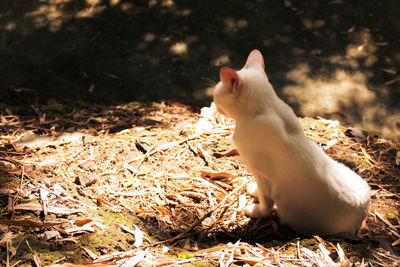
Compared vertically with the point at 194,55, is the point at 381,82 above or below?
below

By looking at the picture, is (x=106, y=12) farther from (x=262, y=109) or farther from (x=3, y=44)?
(x=262, y=109)

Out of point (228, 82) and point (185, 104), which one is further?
point (185, 104)

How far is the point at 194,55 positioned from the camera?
541cm

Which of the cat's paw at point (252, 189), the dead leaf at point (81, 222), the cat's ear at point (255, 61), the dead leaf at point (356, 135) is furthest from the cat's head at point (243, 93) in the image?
the dead leaf at point (356, 135)

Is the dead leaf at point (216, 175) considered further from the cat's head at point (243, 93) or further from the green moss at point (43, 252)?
the green moss at point (43, 252)

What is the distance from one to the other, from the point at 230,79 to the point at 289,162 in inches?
28.4

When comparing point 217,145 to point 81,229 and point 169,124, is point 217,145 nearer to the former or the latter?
point 169,124

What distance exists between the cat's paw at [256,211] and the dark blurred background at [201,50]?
2.29 m

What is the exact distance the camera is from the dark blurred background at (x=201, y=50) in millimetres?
4895

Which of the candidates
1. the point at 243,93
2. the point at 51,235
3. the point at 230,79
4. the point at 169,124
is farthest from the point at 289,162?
the point at 169,124

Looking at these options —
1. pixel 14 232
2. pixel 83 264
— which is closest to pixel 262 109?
pixel 83 264

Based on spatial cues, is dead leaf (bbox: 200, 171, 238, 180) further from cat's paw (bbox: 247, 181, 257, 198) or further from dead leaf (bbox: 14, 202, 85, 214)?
dead leaf (bbox: 14, 202, 85, 214)

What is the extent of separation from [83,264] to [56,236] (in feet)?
1.05

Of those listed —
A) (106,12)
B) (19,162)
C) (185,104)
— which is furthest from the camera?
(106,12)
